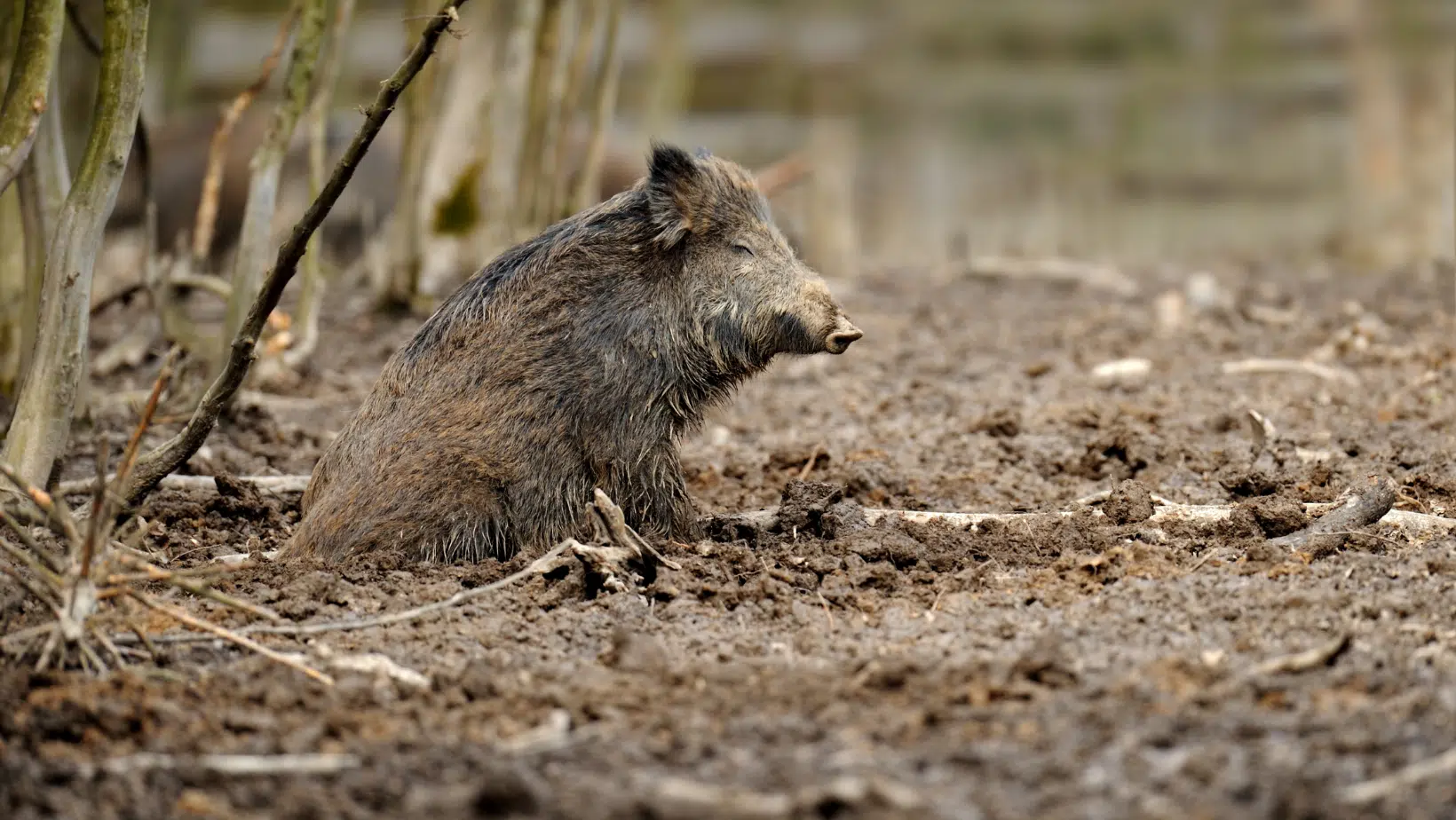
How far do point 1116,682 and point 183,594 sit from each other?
265 cm

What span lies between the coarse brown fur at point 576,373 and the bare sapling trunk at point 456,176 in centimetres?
440

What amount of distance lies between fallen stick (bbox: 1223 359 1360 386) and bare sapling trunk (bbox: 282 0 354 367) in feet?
15.2

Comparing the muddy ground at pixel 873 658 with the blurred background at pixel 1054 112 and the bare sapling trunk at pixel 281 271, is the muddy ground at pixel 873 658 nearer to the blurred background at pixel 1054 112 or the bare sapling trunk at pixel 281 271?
the bare sapling trunk at pixel 281 271

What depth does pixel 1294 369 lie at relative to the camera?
7805mm

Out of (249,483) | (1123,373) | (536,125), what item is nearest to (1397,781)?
(249,483)

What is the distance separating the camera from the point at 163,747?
314 cm

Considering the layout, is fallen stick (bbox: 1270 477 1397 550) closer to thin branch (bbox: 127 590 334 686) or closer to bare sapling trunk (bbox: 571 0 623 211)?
thin branch (bbox: 127 590 334 686)

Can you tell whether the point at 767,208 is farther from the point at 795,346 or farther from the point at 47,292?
the point at 47,292

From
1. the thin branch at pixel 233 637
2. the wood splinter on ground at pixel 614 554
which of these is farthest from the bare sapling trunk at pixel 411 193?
the thin branch at pixel 233 637

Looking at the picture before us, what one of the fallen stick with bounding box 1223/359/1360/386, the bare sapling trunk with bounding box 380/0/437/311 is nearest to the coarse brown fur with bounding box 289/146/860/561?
the fallen stick with bounding box 1223/359/1360/386

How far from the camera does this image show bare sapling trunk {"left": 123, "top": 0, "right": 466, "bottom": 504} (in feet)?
13.4

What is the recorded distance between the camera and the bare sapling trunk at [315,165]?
24.0ft

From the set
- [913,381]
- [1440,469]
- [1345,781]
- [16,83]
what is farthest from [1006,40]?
[1345,781]

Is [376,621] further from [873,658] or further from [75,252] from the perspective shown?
[75,252]
